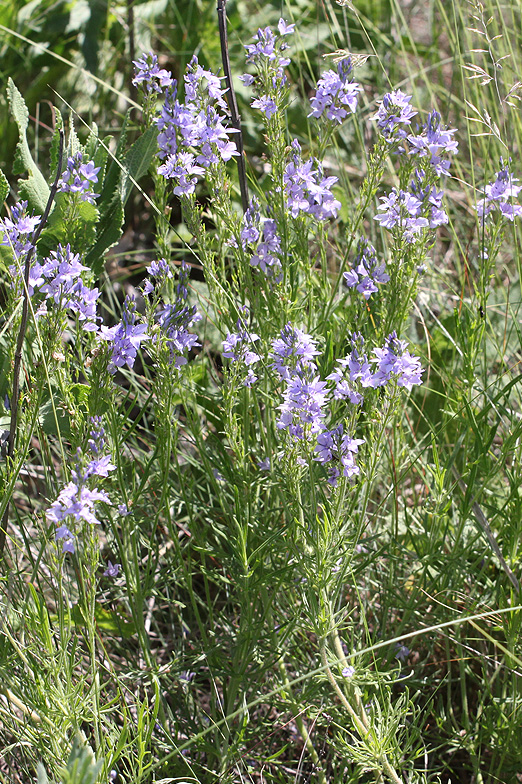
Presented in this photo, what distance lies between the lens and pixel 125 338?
1.56 metres

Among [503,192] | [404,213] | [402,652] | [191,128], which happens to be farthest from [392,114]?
[402,652]

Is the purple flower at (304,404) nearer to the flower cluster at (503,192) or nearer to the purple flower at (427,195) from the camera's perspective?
the purple flower at (427,195)

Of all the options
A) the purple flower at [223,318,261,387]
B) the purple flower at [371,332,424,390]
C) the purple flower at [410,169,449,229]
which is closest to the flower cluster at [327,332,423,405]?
the purple flower at [371,332,424,390]

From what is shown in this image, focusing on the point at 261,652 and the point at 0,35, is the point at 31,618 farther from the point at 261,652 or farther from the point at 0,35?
the point at 0,35

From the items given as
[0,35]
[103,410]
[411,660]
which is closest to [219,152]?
[103,410]

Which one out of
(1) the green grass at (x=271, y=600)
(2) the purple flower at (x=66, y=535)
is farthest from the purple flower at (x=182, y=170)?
(2) the purple flower at (x=66, y=535)

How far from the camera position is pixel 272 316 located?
191 centimetres

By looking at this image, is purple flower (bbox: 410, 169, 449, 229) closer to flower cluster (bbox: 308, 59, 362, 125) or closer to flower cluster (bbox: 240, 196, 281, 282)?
flower cluster (bbox: 308, 59, 362, 125)

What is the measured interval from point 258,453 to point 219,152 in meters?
0.85

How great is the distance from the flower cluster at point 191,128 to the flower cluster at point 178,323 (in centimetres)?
23

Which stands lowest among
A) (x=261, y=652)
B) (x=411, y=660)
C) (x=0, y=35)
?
(x=411, y=660)

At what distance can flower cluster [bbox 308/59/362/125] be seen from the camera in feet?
5.88

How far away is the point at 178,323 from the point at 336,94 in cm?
72

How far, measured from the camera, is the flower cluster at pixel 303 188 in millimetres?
1820
